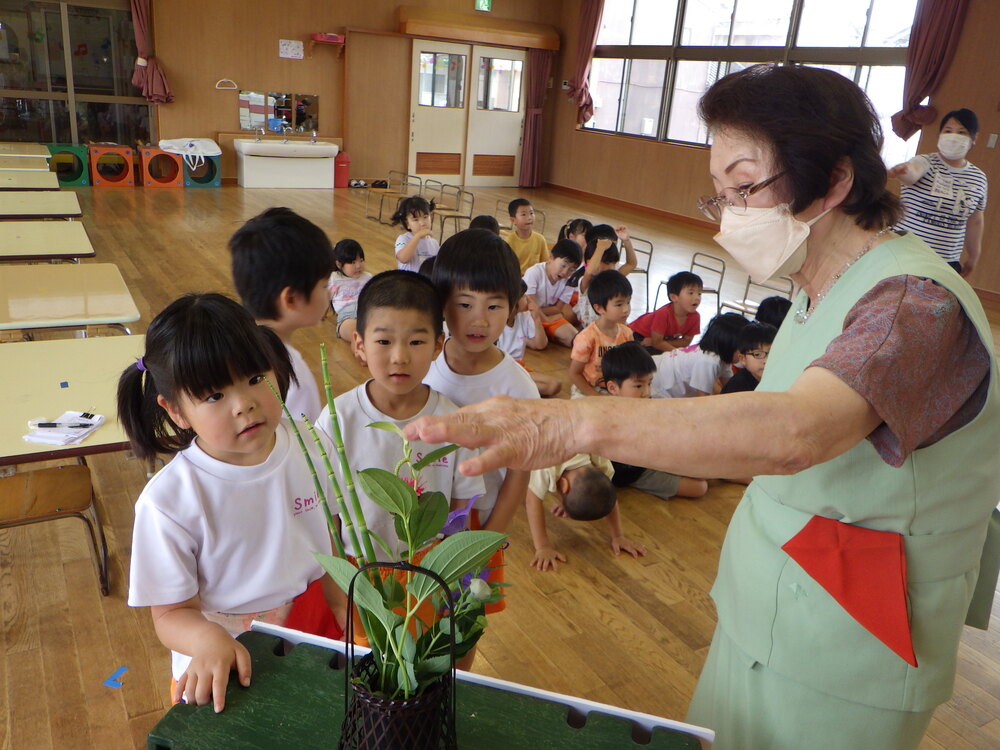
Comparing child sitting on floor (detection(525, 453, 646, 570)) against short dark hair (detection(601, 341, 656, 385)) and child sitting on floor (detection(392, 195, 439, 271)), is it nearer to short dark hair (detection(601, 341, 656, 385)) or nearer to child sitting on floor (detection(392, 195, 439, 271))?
short dark hair (detection(601, 341, 656, 385))

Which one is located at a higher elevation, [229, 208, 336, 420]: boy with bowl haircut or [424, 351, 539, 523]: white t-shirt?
[229, 208, 336, 420]: boy with bowl haircut

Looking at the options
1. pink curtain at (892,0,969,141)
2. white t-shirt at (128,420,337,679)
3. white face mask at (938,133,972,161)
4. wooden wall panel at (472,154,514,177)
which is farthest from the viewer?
wooden wall panel at (472,154,514,177)

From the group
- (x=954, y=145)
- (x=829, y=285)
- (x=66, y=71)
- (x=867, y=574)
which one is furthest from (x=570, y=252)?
(x=66, y=71)

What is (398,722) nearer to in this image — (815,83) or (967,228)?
(815,83)

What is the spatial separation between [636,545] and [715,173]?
209 cm

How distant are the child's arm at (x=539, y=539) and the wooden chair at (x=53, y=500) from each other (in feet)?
4.81

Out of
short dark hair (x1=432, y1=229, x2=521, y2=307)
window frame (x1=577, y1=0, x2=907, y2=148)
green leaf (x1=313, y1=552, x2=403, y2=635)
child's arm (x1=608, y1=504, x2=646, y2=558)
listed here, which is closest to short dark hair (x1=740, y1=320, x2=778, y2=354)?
child's arm (x1=608, y1=504, x2=646, y2=558)

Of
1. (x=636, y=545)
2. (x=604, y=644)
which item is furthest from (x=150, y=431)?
(x=636, y=545)

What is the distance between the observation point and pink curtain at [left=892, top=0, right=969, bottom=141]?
24.4 feet

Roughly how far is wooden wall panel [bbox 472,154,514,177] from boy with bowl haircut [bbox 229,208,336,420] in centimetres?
1113

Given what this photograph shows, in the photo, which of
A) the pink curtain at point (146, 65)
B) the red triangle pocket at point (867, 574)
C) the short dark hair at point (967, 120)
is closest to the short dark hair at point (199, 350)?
the red triangle pocket at point (867, 574)

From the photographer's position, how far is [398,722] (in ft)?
2.43

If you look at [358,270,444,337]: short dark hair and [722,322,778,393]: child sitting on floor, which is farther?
[722,322,778,393]: child sitting on floor

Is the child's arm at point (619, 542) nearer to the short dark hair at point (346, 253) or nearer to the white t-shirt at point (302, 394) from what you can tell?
the white t-shirt at point (302, 394)
